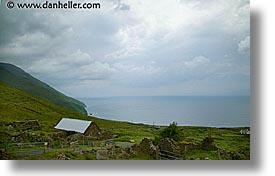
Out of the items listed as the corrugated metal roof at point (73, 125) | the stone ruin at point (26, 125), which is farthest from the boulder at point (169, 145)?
the stone ruin at point (26, 125)

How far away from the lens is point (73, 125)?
271 cm

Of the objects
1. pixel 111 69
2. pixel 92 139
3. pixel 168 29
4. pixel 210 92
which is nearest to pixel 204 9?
pixel 168 29

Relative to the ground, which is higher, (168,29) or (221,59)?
(168,29)

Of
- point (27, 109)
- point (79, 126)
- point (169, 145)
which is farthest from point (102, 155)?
point (27, 109)

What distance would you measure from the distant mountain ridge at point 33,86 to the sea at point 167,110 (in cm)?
7

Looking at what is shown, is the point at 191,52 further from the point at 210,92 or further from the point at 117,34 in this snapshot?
the point at 117,34

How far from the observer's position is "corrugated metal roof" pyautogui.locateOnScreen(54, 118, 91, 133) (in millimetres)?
2695

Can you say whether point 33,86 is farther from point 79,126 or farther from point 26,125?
point 79,126

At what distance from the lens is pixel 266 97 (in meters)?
2.61

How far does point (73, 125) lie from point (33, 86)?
0.34 metres

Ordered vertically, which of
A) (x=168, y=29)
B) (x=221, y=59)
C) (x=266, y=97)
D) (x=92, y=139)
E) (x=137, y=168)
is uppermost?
(x=168, y=29)

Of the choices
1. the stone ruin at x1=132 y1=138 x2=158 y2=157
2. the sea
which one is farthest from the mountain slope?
the stone ruin at x1=132 y1=138 x2=158 y2=157

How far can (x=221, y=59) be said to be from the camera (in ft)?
8.73

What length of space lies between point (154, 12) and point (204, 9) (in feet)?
0.99
